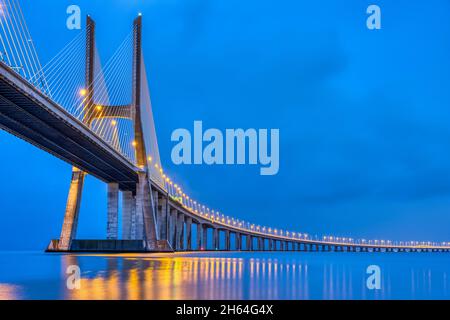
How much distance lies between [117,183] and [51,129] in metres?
26.1

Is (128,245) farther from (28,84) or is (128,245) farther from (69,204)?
(28,84)

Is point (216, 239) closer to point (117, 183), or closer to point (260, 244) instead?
point (260, 244)

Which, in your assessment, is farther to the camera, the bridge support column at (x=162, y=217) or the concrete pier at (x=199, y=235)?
the concrete pier at (x=199, y=235)

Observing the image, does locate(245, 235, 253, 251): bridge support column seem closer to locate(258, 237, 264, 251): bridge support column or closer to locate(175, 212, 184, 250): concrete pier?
locate(258, 237, 264, 251): bridge support column

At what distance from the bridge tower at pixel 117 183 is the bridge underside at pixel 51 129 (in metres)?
2.32

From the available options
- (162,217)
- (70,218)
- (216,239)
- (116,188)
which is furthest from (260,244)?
(70,218)

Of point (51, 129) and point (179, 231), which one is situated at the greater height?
point (51, 129)

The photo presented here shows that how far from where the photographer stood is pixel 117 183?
68188 mm

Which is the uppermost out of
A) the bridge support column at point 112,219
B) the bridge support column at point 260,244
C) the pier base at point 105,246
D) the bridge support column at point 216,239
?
the bridge support column at point 112,219

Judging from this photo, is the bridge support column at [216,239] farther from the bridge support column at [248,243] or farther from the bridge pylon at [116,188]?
the bridge pylon at [116,188]

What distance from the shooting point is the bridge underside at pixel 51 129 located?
3338 centimetres
